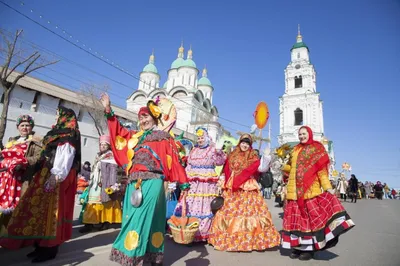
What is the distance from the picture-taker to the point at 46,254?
2984 mm

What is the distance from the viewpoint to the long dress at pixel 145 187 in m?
2.33

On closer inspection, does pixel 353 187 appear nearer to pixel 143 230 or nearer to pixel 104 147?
pixel 104 147

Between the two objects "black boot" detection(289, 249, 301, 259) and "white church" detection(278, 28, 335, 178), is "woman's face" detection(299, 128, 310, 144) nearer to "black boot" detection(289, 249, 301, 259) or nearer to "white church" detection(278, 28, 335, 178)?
"black boot" detection(289, 249, 301, 259)

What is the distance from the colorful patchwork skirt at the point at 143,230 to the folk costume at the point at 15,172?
1.70m

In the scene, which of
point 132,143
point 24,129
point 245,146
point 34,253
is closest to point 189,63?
point 245,146

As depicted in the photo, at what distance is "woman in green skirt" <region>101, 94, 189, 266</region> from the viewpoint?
234 centimetres

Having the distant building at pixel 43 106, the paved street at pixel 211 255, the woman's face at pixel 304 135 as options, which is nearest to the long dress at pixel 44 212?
the paved street at pixel 211 255

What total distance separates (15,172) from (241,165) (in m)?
3.40

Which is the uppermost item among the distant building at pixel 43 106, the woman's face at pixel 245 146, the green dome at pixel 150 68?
the green dome at pixel 150 68

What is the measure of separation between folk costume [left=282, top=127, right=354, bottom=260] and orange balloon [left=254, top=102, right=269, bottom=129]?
93.0 inches

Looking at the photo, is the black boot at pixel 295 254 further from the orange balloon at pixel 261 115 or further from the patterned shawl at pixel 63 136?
the patterned shawl at pixel 63 136

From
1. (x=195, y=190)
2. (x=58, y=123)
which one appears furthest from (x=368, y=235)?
(x=58, y=123)

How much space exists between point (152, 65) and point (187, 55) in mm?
8440

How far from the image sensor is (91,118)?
76.5 feet
